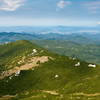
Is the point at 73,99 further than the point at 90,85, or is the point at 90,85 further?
the point at 90,85

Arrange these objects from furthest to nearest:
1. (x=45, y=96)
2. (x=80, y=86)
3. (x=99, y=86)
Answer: (x=80, y=86) → (x=99, y=86) → (x=45, y=96)

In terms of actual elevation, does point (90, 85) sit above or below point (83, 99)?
below

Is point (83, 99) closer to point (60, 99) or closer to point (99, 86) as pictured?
point (60, 99)

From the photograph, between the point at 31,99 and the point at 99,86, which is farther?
the point at 99,86

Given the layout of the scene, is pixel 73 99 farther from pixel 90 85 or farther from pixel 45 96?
pixel 90 85

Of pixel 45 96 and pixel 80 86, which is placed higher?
pixel 45 96

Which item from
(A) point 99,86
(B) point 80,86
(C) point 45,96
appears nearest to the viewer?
(C) point 45,96

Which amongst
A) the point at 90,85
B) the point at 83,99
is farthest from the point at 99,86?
the point at 83,99

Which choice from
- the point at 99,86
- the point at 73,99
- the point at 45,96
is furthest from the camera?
the point at 99,86

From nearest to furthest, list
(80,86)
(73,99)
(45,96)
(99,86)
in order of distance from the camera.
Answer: (73,99) → (45,96) → (99,86) → (80,86)
